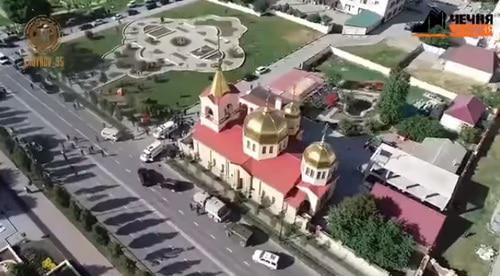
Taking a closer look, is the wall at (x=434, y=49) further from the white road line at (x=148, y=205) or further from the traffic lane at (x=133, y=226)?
the traffic lane at (x=133, y=226)

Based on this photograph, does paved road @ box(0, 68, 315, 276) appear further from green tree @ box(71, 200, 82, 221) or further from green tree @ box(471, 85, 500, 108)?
green tree @ box(471, 85, 500, 108)

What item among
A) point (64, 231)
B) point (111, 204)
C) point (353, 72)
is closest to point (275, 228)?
point (111, 204)

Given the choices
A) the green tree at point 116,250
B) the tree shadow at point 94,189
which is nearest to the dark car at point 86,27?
the tree shadow at point 94,189

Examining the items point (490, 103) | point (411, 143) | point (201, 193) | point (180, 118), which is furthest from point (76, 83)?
point (490, 103)

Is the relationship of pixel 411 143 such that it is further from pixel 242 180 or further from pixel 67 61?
pixel 67 61

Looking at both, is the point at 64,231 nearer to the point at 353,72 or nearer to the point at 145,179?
the point at 145,179

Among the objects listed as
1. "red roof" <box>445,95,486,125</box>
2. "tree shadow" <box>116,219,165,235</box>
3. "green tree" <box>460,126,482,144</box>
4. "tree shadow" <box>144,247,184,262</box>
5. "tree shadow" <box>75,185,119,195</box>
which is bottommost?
"tree shadow" <box>144,247,184,262</box>

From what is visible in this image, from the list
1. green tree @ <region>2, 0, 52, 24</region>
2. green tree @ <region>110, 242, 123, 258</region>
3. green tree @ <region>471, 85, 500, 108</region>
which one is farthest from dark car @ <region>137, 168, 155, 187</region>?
green tree @ <region>471, 85, 500, 108</region>
